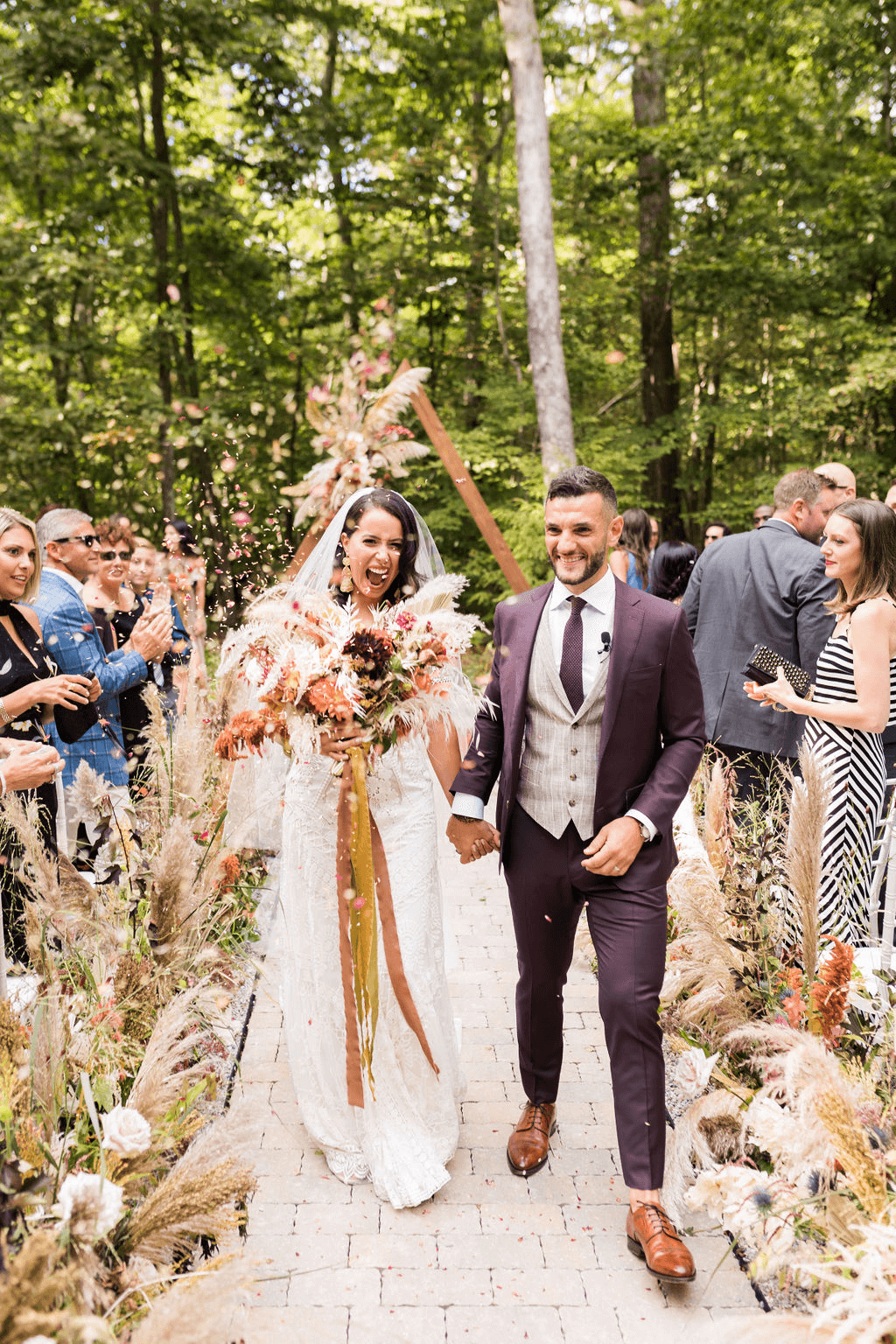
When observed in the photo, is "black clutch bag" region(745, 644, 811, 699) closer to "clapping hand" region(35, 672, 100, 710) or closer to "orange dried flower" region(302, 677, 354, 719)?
"orange dried flower" region(302, 677, 354, 719)

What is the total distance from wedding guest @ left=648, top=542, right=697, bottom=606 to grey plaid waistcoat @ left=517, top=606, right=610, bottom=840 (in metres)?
4.65

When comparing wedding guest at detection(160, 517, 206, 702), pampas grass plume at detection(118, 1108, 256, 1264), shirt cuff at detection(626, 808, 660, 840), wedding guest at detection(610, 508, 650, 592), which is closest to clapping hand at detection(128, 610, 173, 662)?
wedding guest at detection(160, 517, 206, 702)

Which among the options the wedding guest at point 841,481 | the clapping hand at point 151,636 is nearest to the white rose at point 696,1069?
the clapping hand at point 151,636

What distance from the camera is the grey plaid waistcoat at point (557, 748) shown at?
10.2 feet

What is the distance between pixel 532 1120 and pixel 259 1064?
124 centimetres

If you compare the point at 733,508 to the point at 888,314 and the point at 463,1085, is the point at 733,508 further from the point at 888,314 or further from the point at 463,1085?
the point at 463,1085

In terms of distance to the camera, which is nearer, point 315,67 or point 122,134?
point 122,134

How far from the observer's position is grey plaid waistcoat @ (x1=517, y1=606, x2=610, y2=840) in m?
3.12

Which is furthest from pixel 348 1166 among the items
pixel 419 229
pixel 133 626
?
pixel 419 229

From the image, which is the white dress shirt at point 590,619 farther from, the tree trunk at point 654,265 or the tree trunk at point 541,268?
the tree trunk at point 654,265

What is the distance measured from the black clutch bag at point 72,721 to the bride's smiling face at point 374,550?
5.81 feet

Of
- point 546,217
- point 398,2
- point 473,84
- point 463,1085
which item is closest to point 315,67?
point 398,2

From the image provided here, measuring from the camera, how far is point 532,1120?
3.49m

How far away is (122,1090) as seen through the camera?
9.89 feet
